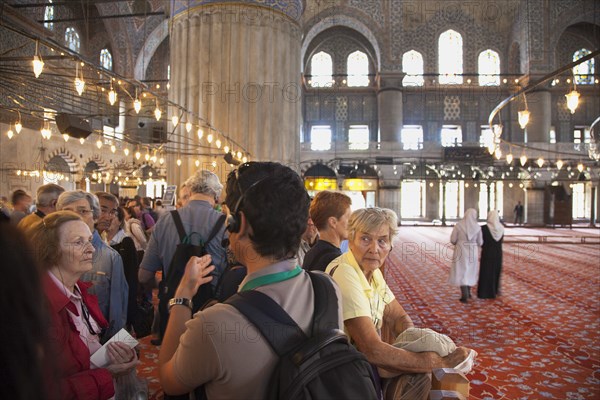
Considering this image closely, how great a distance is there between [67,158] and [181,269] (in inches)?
685

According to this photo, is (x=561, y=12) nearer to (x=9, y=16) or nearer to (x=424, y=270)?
(x=424, y=270)

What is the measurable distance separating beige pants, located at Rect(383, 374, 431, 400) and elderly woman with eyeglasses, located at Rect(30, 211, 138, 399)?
985 millimetres

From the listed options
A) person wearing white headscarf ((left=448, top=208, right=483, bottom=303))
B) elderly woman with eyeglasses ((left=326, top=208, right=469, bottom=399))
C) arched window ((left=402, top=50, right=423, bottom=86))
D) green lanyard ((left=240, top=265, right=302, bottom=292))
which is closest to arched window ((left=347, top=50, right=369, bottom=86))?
arched window ((left=402, top=50, right=423, bottom=86))

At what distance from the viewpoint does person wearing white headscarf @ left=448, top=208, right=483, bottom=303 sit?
248 inches

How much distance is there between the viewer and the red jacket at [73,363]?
1.38m

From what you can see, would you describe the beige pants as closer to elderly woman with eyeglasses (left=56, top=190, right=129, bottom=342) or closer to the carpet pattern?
elderly woman with eyeglasses (left=56, top=190, right=129, bottom=342)

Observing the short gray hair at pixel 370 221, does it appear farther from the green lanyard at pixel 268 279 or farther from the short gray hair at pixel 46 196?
the short gray hair at pixel 46 196

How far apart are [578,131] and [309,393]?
101 feet

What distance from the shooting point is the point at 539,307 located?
19.2ft

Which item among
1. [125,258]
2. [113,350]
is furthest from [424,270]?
[113,350]

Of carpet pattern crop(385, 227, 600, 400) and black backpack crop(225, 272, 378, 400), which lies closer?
black backpack crop(225, 272, 378, 400)

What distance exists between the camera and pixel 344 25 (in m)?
25.5

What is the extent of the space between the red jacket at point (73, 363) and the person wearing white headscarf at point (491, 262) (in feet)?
19.7

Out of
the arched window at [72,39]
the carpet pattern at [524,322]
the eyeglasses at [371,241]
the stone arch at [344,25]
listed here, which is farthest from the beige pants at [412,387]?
the stone arch at [344,25]
